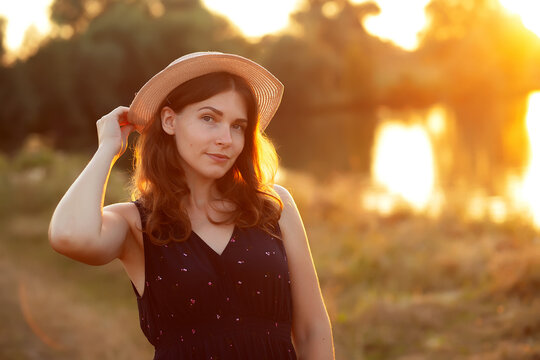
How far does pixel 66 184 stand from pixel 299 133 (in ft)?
86.5

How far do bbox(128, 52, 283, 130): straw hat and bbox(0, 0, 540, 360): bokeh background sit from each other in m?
2.99

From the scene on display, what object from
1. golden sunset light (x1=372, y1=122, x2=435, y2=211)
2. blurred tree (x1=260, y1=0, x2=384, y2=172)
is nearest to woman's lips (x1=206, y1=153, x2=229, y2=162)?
golden sunset light (x1=372, y1=122, x2=435, y2=211)

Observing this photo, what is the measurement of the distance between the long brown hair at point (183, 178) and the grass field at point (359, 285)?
0.60 meters

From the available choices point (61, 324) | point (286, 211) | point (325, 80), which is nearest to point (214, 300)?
point (286, 211)

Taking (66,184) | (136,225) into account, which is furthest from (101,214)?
(66,184)

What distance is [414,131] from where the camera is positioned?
32.0m

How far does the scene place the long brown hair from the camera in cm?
203

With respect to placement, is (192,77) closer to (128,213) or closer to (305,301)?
(128,213)

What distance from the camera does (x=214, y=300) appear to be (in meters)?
1.91

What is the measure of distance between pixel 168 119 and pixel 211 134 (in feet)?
0.71

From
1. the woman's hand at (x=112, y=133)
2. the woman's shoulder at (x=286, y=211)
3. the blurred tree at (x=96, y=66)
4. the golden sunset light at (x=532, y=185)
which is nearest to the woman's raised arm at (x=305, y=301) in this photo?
the woman's shoulder at (x=286, y=211)

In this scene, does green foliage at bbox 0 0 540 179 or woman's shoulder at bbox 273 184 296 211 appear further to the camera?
green foliage at bbox 0 0 540 179

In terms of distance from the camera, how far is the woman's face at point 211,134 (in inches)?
79.5

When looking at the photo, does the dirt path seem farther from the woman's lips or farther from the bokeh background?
the woman's lips
